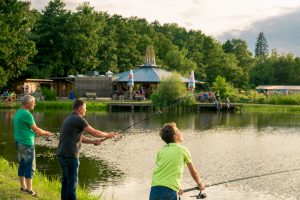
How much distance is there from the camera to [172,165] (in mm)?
6574

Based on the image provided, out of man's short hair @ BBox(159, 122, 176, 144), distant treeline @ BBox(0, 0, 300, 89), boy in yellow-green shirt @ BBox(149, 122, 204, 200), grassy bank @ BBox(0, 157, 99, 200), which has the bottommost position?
grassy bank @ BBox(0, 157, 99, 200)

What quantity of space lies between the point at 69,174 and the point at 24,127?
4.97 ft

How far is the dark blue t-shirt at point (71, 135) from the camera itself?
26.3ft

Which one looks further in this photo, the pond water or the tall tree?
the tall tree

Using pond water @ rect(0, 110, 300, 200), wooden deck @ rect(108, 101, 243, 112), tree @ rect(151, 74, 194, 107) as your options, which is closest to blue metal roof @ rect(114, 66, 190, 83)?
tree @ rect(151, 74, 194, 107)

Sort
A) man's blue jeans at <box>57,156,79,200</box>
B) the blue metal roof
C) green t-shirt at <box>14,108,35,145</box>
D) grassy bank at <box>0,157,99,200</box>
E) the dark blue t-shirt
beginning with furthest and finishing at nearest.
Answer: the blue metal roof → grassy bank at <box>0,157,99,200</box> → green t-shirt at <box>14,108,35,145</box> → man's blue jeans at <box>57,156,79,200</box> → the dark blue t-shirt

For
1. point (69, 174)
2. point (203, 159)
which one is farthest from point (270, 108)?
point (69, 174)

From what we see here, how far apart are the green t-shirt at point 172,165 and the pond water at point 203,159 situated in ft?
23.9

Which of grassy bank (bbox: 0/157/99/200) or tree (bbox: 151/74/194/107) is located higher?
tree (bbox: 151/74/194/107)

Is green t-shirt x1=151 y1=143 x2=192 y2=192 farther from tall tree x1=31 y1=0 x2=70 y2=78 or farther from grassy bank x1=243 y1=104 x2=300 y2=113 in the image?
tall tree x1=31 y1=0 x2=70 y2=78

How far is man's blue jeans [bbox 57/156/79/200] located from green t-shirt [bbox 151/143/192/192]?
2059 mm

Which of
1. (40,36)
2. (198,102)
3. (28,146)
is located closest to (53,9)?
(40,36)

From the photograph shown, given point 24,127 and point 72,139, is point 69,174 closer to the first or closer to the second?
point 72,139

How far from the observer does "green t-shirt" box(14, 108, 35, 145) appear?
8.99 m
